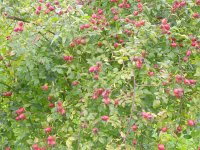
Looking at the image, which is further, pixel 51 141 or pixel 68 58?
pixel 68 58

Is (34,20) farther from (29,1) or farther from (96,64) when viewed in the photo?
(96,64)

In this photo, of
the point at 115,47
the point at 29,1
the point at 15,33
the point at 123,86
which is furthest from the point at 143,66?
the point at 29,1

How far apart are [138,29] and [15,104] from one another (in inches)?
38.6

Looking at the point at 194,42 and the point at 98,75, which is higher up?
the point at 194,42

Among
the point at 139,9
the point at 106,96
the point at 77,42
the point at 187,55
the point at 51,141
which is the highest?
the point at 139,9

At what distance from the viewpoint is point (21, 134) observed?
2.72 meters

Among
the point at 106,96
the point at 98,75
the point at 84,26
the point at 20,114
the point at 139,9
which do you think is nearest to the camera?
the point at 106,96

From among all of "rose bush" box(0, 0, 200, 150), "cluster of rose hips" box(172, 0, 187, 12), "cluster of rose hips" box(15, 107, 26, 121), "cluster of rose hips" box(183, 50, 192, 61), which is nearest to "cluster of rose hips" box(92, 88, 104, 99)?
"rose bush" box(0, 0, 200, 150)

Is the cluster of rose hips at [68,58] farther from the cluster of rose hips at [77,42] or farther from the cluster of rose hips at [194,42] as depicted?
the cluster of rose hips at [194,42]

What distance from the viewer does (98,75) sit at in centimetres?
245

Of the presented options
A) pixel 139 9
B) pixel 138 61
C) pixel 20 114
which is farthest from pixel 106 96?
pixel 139 9

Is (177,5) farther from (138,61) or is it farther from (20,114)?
(20,114)

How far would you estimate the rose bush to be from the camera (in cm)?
242

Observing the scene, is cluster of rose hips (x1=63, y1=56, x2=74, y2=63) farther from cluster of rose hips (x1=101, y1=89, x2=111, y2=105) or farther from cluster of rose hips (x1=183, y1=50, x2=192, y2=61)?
cluster of rose hips (x1=183, y1=50, x2=192, y2=61)
